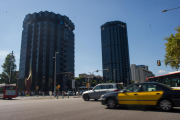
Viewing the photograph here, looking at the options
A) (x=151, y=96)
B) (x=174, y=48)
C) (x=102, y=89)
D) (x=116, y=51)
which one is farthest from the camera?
(x=116, y=51)

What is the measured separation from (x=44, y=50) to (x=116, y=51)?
93.8 metres

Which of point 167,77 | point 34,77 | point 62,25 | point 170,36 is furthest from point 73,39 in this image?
point 167,77

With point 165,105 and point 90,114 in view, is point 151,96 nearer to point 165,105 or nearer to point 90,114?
point 165,105

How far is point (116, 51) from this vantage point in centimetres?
15000

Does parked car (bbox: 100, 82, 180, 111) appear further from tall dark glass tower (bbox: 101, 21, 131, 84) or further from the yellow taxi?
tall dark glass tower (bbox: 101, 21, 131, 84)

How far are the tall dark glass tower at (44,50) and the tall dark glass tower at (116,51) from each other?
75058 millimetres

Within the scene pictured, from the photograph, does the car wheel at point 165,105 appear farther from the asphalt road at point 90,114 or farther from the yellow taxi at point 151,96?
the asphalt road at point 90,114

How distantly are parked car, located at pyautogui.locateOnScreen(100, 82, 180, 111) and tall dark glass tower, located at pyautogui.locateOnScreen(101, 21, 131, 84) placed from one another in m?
138

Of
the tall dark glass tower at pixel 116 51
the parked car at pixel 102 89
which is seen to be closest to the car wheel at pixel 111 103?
the parked car at pixel 102 89

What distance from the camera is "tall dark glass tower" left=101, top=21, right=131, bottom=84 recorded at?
147m

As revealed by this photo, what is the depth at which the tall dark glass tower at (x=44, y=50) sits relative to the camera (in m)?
66.4

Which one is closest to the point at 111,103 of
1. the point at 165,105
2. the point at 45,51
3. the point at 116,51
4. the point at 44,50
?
the point at 165,105

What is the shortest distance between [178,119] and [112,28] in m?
156

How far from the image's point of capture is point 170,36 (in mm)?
28391
